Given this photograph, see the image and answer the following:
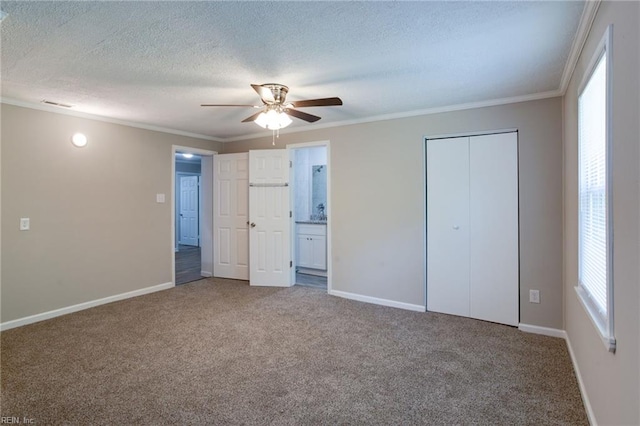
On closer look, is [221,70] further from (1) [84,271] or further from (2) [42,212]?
(1) [84,271]

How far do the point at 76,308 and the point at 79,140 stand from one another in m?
1.98

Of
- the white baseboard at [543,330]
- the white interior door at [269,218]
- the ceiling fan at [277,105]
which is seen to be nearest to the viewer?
the ceiling fan at [277,105]

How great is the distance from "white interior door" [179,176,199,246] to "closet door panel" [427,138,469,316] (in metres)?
7.12

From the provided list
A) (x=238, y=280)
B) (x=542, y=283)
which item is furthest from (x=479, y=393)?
(x=238, y=280)

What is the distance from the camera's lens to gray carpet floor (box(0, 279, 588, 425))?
1.98 metres

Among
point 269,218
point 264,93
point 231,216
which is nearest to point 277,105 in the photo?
point 264,93

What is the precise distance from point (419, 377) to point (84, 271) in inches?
154

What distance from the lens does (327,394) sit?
2162 mm

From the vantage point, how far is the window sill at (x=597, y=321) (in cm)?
145

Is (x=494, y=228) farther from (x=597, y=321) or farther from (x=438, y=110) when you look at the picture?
(x=597, y=321)

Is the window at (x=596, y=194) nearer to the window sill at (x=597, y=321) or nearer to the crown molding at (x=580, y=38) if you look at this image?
the window sill at (x=597, y=321)

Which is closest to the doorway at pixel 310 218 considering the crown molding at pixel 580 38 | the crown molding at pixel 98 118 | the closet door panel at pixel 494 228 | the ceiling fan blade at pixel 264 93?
the crown molding at pixel 98 118

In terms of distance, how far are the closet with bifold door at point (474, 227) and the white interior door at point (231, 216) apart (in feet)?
9.42

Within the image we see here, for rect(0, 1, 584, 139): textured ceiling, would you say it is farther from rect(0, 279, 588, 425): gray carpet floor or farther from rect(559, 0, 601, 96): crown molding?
rect(0, 279, 588, 425): gray carpet floor
